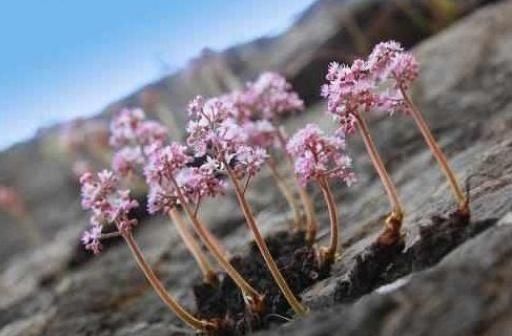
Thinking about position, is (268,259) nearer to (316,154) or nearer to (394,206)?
(316,154)

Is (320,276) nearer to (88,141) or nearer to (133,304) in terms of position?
(133,304)

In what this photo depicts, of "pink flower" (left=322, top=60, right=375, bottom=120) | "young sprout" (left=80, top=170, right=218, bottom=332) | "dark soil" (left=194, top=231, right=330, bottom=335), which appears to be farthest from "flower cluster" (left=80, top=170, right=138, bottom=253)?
"pink flower" (left=322, top=60, right=375, bottom=120)

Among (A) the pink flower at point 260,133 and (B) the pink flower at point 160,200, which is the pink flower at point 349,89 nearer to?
(B) the pink flower at point 160,200

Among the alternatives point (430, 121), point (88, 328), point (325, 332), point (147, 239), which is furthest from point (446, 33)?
point (325, 332)

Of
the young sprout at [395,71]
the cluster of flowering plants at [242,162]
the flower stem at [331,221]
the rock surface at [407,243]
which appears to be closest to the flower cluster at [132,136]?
the cluster of flowering plants at [242,162]

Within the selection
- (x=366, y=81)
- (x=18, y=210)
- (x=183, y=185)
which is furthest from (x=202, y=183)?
(x=18, y=210)

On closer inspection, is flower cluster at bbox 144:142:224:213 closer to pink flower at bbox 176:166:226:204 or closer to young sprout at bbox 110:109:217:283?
pink flower at bbox 176:166:226:204
